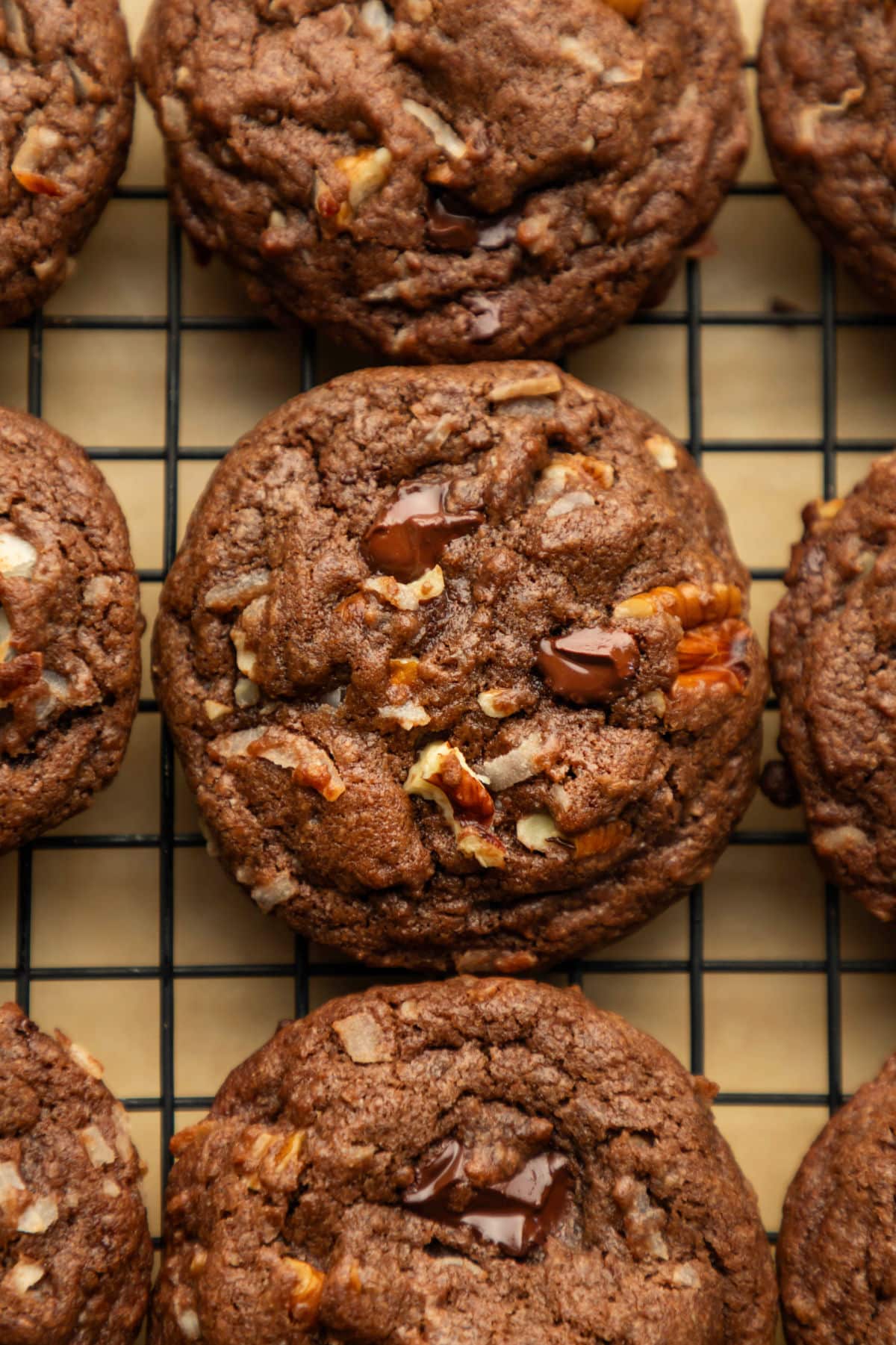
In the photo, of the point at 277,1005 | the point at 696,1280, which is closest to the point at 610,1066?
the point at 696,1280

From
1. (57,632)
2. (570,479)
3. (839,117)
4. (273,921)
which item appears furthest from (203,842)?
(839,117)

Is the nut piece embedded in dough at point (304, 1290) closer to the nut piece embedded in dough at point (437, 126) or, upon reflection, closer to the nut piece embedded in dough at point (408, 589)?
the nut piece embedded in dough at point (408, 589)

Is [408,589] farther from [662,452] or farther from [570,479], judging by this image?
[662,452]

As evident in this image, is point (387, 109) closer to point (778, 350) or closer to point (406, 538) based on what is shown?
point (406, 538)

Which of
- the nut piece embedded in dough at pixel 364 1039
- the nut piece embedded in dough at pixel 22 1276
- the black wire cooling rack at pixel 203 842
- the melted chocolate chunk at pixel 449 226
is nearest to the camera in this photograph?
the nut piece embedded in dough at pixel 22 1276

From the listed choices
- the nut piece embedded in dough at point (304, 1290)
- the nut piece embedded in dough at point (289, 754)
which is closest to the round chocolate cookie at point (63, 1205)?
the nut piece embedded in dough at point (304, 1290)

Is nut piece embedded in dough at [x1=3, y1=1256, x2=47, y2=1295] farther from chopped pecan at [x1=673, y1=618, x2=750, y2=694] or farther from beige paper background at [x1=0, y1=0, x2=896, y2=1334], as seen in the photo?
chopped pecan at [x1=673, y1=618, x2=750, y2=694]

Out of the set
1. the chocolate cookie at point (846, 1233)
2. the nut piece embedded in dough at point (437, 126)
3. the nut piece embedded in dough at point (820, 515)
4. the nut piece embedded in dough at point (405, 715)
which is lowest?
the chocolate cookie at point (846, 1233)
